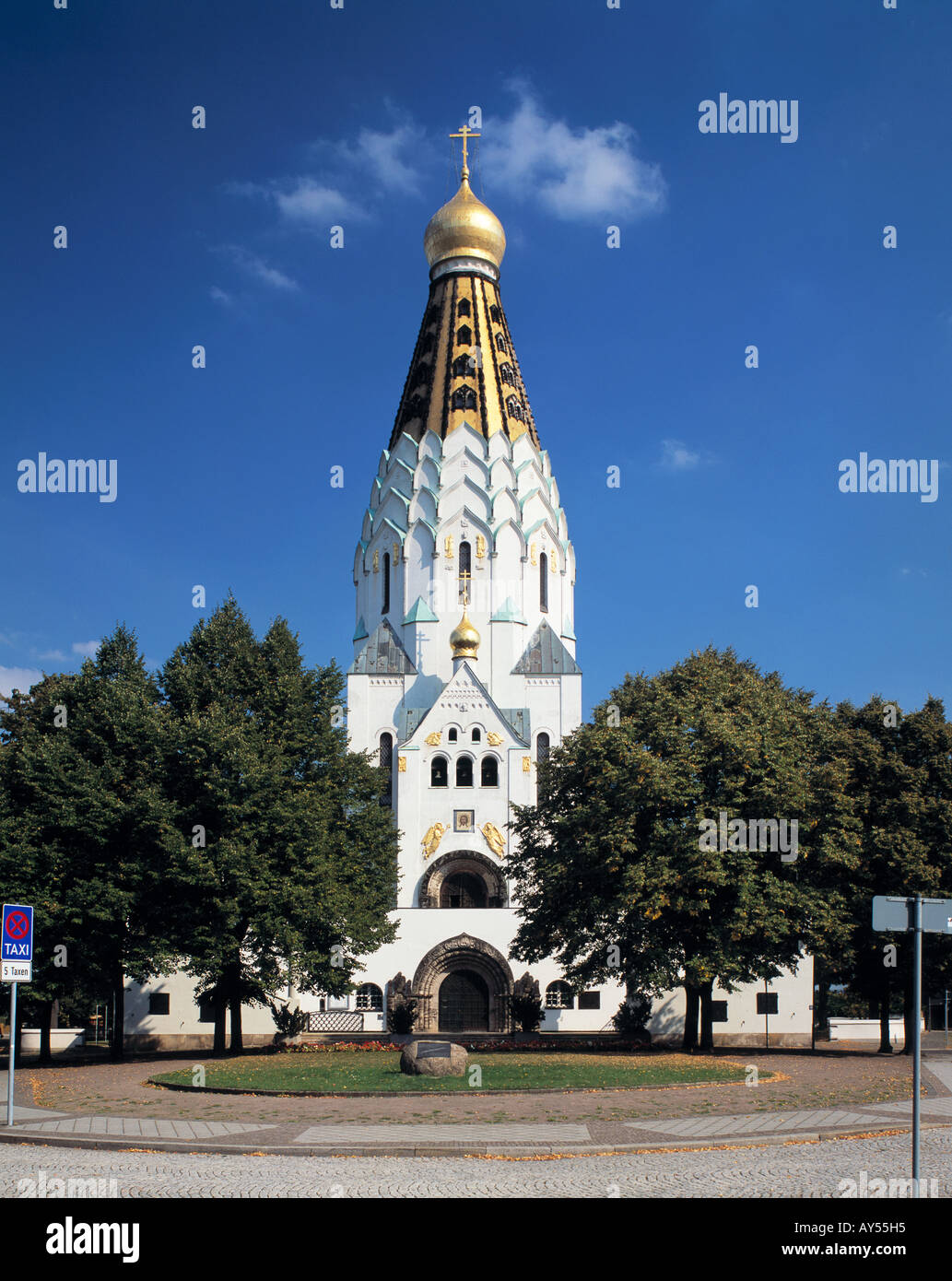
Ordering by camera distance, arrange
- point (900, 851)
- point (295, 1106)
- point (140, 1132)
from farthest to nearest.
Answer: point (900, 851), point (295, 1106), point (140, 1132)

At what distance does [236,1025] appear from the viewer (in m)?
32.2

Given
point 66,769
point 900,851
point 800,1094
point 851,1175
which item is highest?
point 66,769

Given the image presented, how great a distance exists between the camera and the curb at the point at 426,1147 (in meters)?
12.7

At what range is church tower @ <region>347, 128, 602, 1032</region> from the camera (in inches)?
1788

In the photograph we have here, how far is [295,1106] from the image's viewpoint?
16812 millimetres

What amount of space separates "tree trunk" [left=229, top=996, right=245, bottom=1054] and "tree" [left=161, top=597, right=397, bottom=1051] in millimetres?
48

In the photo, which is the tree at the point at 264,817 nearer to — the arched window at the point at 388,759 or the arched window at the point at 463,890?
the arched window at the point at 463,890

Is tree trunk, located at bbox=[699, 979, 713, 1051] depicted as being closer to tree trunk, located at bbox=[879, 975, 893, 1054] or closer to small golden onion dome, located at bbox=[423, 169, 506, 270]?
tree trunk, located at bbox=[879, 975, 893, 1054]

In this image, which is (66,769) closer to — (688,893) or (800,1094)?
(688,893)

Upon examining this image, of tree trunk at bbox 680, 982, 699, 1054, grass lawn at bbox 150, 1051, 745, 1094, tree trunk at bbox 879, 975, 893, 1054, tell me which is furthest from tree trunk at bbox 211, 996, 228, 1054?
tree trunk at bbox 879, 975, 893, 1054

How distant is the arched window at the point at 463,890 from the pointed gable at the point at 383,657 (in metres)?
10.8
